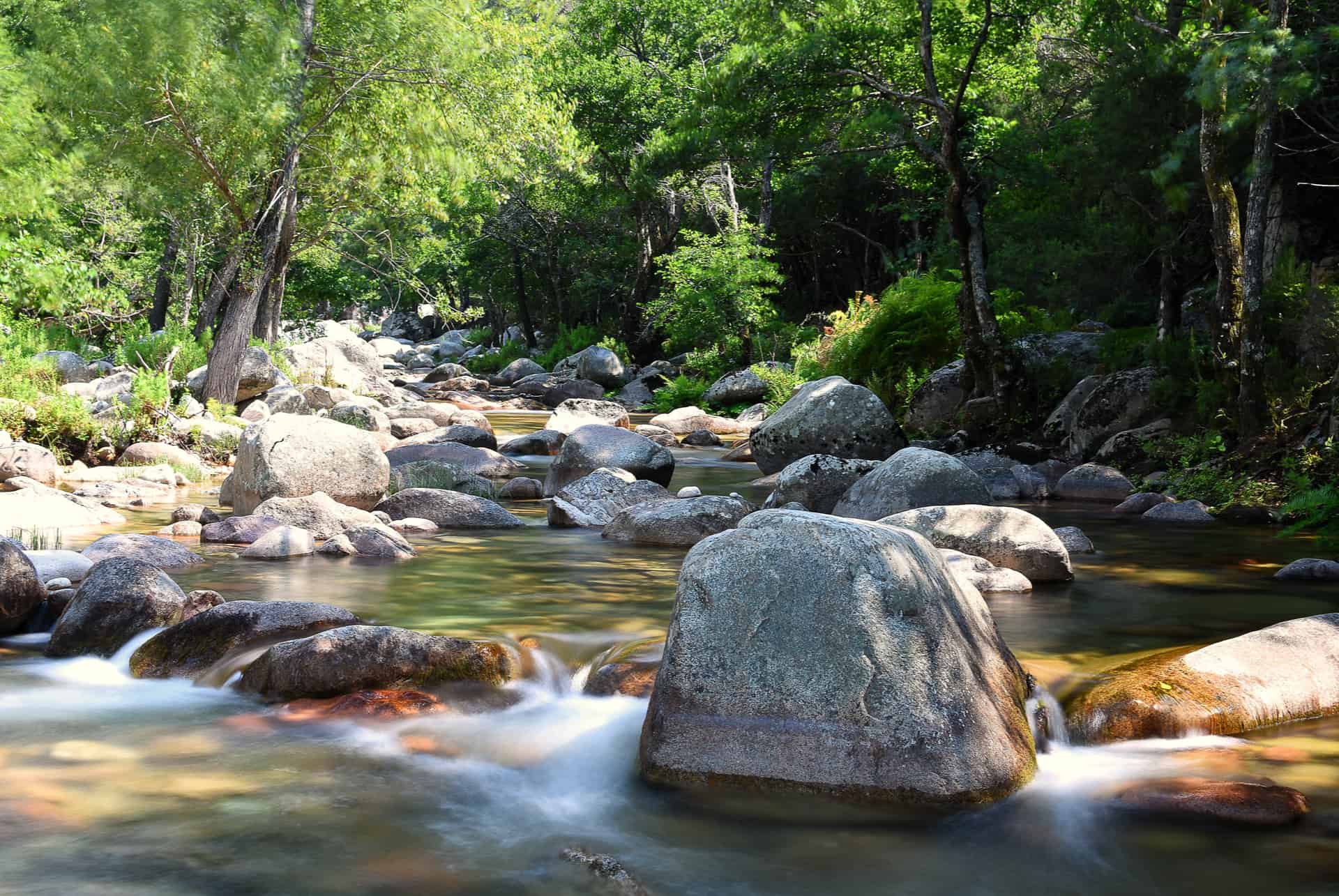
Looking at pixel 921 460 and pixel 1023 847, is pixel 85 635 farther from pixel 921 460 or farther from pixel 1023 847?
pixel 921 460

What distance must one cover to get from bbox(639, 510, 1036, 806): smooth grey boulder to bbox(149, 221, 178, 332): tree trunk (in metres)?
26.9

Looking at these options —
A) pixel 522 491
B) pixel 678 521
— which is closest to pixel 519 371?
pixel 522 491

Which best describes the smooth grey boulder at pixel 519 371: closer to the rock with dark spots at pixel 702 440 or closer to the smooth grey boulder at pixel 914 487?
the rock with dark spots at pixel 702 440

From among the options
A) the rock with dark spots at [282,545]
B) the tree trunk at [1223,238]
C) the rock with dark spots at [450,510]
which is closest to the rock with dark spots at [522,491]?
the rock with dark spots at [450,510]

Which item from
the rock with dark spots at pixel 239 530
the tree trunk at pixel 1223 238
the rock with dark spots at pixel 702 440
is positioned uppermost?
the tree trunk at pixel 1223 238

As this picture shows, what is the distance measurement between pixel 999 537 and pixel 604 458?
6.73 metres

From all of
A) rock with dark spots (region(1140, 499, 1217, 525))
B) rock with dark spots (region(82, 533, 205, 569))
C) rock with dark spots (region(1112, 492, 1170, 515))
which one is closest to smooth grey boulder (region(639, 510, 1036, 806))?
rock with dark spots (region(82, 533, 205, 569))

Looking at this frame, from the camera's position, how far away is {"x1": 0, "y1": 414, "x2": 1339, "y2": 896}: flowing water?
12.7 ft

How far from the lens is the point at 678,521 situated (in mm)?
10320

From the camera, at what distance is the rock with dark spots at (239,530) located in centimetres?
1002

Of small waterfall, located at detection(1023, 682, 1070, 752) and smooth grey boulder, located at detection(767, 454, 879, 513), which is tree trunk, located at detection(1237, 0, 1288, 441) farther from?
small waterfall, located at detection(1023, 682, 1070, 752)

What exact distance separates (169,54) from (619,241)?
26054 millimetres

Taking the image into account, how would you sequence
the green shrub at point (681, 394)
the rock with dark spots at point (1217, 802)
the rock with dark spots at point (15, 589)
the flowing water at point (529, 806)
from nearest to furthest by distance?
the flowing water at point (529, 806) → the rock with dark spots at point (1217, 802) → the rock with dark spots at point (15, 589) → the green shrub at point (681, 394)

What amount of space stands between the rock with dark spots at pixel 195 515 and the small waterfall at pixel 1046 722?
816 cm
